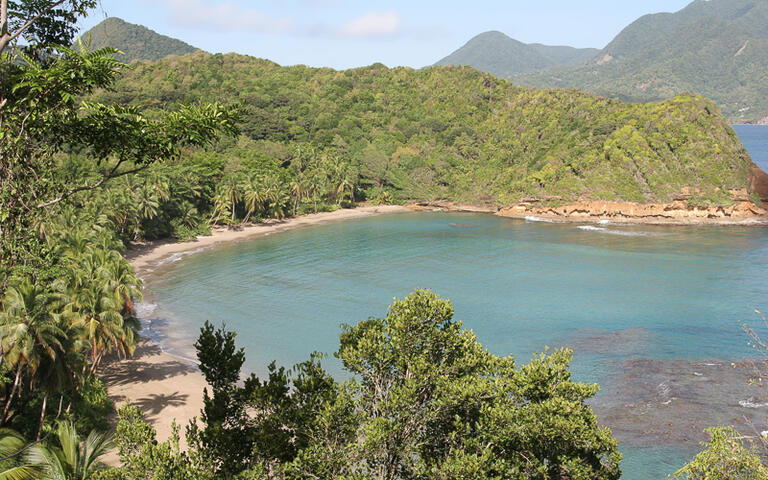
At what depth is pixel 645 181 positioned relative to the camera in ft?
271

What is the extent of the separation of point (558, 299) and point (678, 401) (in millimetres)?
18721

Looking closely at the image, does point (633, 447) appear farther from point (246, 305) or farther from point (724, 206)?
point (724, 206)

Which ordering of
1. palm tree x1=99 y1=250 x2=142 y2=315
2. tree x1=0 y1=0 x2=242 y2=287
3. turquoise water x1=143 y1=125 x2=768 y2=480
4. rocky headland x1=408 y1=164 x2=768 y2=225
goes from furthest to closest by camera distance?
rocky headland x1=408 y1=164 x2=768 y2=225
turquoise water x1=143 y1=125 x2=768 y2=480
palm tree x1=99 y1=250 x2=142 y2=315
tree x1=0 y1=0 x2=242 y2=287

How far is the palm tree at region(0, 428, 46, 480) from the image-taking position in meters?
10.1

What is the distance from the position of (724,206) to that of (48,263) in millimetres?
89826

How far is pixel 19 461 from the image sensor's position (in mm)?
11039

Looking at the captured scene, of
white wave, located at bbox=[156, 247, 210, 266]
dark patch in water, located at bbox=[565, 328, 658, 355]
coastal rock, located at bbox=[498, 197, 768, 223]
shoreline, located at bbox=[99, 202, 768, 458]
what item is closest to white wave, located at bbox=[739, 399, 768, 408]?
dark patch in water, located at bbox=[565, 328, 658, 355]

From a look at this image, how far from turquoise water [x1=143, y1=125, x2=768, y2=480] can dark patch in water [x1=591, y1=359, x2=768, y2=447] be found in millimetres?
93

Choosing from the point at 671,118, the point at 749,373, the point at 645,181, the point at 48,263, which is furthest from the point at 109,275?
the point at 671,118

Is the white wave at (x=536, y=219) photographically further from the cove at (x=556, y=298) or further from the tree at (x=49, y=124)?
the tree at (x=49, y=124)

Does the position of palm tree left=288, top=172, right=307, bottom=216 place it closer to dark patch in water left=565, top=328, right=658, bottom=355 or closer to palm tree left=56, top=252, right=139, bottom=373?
dark patch in water left=565, top=328, right=658, bottom=355

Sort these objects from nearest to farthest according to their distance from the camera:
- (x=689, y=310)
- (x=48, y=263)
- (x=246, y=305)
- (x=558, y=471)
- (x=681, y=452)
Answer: (x=48, y=263) < (x=558, y=471) < (x=681, y=452) < (x=689, y=310) < (x=246, y=305)

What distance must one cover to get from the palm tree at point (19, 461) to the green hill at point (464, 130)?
69980 mm


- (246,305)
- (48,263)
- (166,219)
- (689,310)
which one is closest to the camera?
(48,263)
